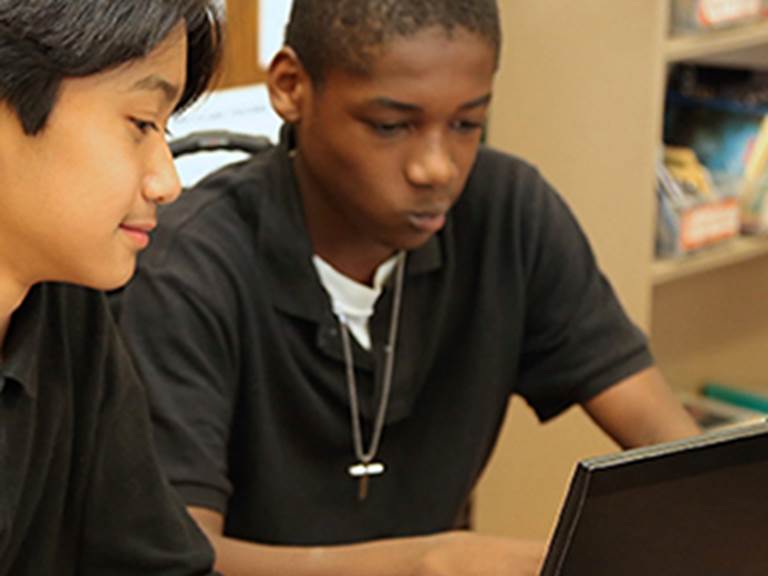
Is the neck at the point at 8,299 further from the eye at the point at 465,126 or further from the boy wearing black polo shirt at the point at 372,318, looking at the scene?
the eye at the point at 465,126

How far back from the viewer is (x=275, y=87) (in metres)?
1.44

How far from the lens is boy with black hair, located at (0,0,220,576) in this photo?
2.98 ft

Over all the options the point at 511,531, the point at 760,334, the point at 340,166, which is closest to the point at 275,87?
the point at 340,166

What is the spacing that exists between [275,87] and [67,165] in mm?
534

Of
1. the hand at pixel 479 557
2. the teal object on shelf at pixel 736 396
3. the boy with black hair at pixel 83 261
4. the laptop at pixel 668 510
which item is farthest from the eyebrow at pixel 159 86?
the teal object on shelf at pixel 736 396

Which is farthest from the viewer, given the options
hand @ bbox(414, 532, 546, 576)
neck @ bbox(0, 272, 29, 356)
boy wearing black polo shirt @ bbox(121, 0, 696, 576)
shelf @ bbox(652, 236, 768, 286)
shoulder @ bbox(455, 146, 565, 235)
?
shelf @ bbox(652, 236, 768, 286)

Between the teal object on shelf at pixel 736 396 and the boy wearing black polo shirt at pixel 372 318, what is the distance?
126 cm

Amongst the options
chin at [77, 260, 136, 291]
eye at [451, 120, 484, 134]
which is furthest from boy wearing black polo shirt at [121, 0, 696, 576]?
chin at [77, 260, 136, 291]

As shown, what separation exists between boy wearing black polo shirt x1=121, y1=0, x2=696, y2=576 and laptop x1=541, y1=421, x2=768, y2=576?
0.26m

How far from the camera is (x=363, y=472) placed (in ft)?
4.94

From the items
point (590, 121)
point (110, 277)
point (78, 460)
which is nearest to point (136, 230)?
point (110, 277)

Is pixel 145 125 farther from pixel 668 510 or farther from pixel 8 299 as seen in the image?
pixel 668 510

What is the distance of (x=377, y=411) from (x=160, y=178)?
58 cm

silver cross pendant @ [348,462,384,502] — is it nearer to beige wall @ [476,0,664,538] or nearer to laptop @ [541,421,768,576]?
laptop @ [541,421,768,576]
